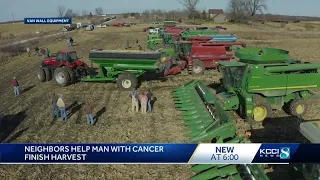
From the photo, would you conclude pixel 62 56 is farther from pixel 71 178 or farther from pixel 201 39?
pixel 71 178

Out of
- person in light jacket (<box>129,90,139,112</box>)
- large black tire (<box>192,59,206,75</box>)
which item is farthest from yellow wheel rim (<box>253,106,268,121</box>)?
large black tire (<box>192,59,206,75</box>)

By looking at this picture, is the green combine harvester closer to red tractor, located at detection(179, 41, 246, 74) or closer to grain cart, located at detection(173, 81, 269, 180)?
grain cart, located at detection(173, 81, 269, 180)

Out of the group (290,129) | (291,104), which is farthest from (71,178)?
(291,104)

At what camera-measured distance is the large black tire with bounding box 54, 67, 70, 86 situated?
1588 centimetres

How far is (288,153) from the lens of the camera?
5.11 m

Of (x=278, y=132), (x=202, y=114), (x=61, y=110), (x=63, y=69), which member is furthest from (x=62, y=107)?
(x=278, y=132)

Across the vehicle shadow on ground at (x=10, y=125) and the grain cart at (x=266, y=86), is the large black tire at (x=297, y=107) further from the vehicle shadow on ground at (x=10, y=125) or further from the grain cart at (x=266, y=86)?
the vehicle shadow on ground at (x=10, y=125)

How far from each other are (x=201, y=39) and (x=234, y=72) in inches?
379

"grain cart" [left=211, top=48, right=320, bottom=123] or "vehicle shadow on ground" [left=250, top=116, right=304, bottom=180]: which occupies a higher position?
"grain cart" [left=211, top=48, right=320, bottom=123]

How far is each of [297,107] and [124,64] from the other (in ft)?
26.1

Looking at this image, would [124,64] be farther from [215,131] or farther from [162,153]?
[162,153]

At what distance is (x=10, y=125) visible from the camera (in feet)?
36.7

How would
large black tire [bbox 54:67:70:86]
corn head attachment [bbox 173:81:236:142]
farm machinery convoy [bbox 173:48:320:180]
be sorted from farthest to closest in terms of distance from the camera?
large black tire [bbox 54:67:70:86], farm machinery convoy [bbox 173:48:320:180], corn head attachment [bbox 173:81:236:142]

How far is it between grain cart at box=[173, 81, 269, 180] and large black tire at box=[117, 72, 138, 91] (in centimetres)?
210
